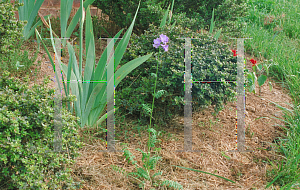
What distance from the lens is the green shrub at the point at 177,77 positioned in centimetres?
210

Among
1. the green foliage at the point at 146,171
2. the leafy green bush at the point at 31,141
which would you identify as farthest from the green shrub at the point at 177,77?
the leafy green bush at the point at 31,141

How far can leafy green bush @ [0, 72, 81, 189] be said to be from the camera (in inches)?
51.2

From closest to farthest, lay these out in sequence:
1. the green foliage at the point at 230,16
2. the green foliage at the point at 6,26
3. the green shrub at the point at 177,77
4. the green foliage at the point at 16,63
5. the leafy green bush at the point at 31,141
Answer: the leafy green bush at the point at 31,141 < the green foliage at the point at 6,26 < the green shrub at the point at 177,77 < the green foliage at the point at 16,63 < the green foliage at the point at 230,16

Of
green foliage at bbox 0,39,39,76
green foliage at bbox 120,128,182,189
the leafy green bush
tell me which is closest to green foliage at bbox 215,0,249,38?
green foliage at bbox 120,128,182,189

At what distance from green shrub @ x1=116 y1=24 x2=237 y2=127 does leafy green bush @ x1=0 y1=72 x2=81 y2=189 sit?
718 mm

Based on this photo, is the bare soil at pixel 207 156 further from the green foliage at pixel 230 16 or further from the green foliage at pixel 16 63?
the green foliage at pixel 230 16

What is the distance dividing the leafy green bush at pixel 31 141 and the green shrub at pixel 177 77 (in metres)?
0.72

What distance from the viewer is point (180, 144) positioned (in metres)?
2.14

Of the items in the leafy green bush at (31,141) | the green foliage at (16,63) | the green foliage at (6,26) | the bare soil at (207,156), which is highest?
the green foliage at (6,26)

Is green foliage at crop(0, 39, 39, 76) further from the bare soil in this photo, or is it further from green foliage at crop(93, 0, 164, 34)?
green foliage at crop(93, 0, 164, 34)

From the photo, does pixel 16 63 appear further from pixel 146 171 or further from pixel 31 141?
pixel 146 171

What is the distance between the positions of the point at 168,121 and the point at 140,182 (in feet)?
2.35

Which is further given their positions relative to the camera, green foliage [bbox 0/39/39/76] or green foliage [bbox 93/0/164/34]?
green foliage [bbox 93/0/164/34]

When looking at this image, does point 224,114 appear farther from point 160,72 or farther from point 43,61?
point 43,61
